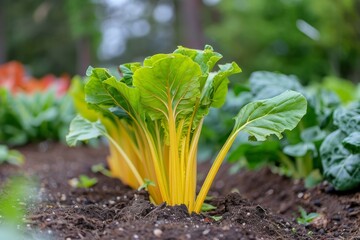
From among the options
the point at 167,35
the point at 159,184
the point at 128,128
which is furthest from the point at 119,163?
the point at 167,35

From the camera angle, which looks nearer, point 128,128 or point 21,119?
point 128,128

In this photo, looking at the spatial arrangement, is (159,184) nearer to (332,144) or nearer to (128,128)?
(128,128)

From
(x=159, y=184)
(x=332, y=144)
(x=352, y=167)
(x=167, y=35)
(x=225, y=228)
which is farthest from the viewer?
(x=167, y=35)

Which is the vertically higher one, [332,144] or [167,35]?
[332,144]

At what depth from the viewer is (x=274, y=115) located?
2.07m

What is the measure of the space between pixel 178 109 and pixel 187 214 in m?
0.44

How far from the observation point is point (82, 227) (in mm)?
1848

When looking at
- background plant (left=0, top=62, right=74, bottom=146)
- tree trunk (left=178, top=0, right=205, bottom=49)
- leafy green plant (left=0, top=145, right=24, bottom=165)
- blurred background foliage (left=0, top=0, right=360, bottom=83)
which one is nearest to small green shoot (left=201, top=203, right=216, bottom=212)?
leafy green plant (left=0, top=145, right=24, bottom=165)

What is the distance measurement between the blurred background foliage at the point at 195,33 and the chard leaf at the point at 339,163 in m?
2.55

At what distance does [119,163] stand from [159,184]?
3.69ft

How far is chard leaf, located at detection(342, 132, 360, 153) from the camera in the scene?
2.31m

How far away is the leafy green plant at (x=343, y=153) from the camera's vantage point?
247 centimetres

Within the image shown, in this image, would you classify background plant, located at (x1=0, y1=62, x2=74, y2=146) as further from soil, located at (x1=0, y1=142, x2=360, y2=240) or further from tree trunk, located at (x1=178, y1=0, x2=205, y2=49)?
tree trunk, located at (x1=178, y1=0, x2=205, y2=49)

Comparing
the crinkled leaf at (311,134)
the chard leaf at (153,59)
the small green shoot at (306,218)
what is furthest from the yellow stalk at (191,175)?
the crinkled leaf at (311,134)
